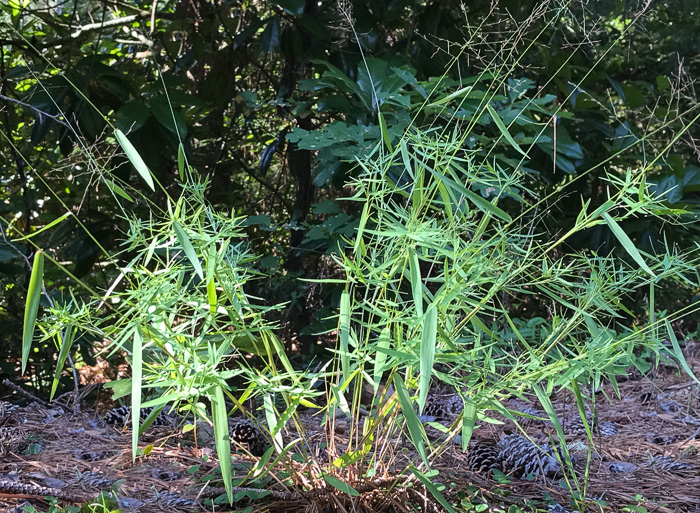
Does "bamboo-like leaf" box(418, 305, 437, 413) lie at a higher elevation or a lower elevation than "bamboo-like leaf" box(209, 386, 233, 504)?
higher

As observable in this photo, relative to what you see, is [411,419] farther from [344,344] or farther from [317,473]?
[317,473]

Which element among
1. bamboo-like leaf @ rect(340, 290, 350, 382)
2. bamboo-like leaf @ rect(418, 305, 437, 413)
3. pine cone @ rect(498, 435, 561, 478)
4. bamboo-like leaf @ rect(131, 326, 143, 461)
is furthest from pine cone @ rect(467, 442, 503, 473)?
bamboo-like leaf @ rect(131, 326, 143, 461)

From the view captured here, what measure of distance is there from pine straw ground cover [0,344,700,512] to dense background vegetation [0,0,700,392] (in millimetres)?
558

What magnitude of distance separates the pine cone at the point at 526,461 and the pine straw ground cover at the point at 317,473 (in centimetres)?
3

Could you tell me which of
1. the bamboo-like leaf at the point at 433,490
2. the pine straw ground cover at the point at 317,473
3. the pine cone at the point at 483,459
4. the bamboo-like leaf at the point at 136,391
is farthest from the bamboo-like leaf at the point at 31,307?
the pine cone at the point at 483,459

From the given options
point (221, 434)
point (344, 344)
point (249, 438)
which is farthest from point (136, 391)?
point (249, 438)

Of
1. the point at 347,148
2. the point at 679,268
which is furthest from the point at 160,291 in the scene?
the point at 347,148

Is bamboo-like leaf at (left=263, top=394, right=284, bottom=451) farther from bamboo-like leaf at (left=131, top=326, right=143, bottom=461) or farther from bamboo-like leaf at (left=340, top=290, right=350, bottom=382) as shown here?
bamboo-like leaf at (left=131, top=326, right=143, bottom=461)

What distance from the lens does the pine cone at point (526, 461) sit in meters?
1.24

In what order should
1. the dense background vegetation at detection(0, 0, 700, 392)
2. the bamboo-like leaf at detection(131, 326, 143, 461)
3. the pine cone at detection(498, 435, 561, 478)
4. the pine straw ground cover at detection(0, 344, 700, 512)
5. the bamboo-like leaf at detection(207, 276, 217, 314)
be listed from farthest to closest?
1. the dense background vegetation at detection(0, 0, 700, 392)
2. the pine cone at detection(498, 435, 561, 478)
3. the pine straw ground cover at detection(0, 344, 700, 512)
4. the bamboo-like leaf at detection(207, 276, 217, 314)
5. the bamboo-like leaf at detection(131, 326, 143, 461)

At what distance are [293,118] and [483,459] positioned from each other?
1444mm

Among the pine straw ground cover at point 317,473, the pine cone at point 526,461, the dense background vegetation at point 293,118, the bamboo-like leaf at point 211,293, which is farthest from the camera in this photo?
the dense background vegetation at point 293,118

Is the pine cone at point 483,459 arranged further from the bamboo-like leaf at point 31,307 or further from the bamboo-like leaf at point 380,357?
the bamboo-like leaf at point 31,307

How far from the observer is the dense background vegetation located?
6.22ft
